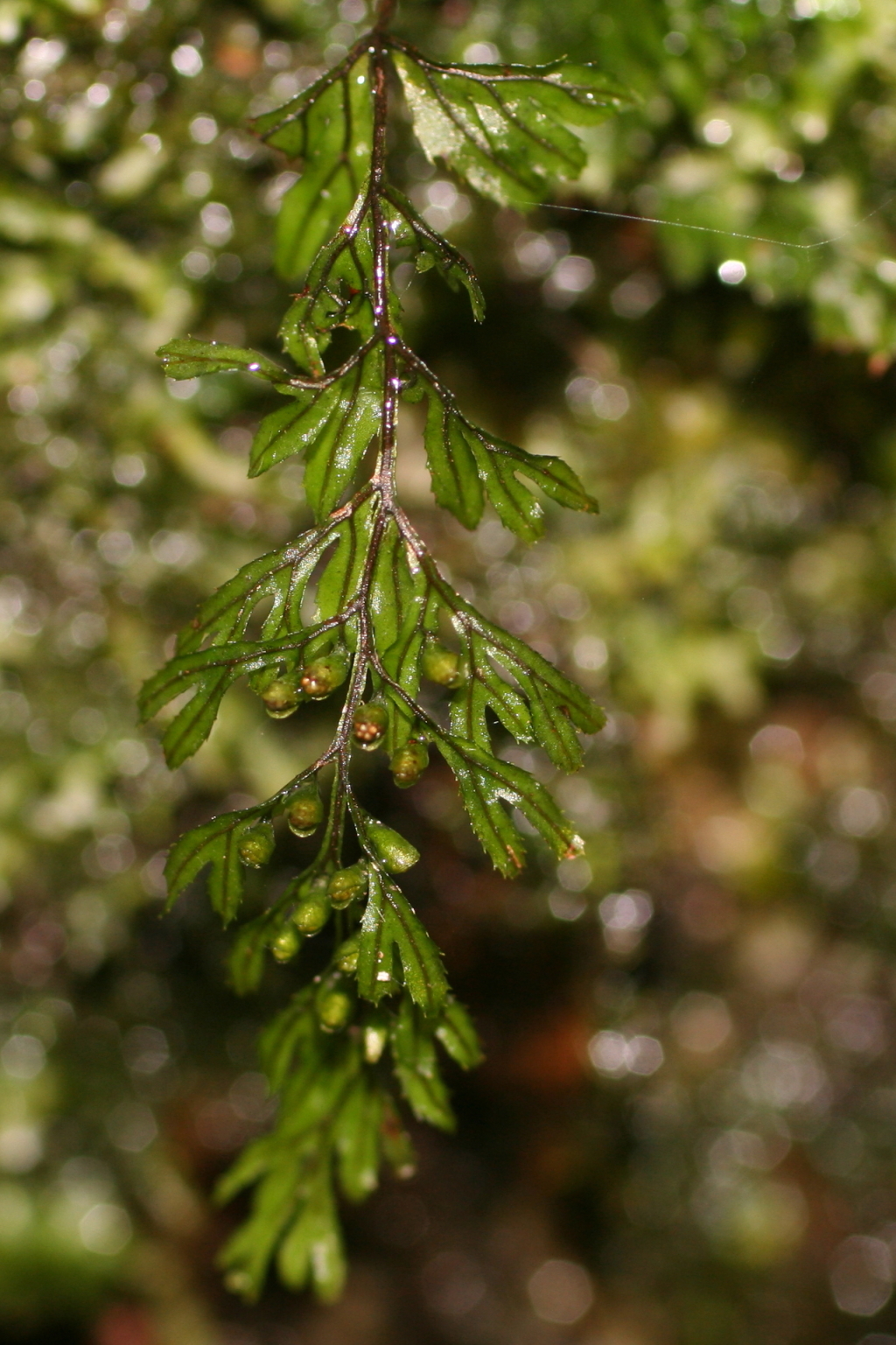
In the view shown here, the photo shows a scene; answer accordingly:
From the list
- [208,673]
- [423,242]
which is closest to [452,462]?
[423,242]

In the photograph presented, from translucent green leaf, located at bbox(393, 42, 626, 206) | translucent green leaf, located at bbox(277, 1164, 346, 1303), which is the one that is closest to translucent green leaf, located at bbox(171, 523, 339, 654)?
translucent green leaf, located at bbox(393, 42, 626, 206)

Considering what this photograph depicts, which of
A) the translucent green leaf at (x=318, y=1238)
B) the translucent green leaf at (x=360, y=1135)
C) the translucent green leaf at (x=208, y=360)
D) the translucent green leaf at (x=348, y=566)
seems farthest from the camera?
the translucent green leaf at (x=318, y=1238)

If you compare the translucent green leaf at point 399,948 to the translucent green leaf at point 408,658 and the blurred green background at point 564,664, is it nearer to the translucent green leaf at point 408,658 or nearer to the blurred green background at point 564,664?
the translucent green leaf at point 408,658

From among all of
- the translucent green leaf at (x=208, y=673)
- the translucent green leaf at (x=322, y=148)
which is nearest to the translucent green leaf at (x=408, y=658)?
the translucent green leaf at (x=208, y=673)

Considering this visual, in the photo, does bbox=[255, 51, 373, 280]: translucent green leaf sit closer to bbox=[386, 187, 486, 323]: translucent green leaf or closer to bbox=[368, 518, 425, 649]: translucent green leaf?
bbox=[386, 187, 486, 323]: translucent green leaf

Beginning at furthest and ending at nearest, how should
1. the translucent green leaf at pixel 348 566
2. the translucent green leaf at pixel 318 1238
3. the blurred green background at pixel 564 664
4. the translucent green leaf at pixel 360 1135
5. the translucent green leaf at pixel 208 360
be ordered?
the blurred green background at pixel 564 664
the translucent green leaf at pixel 318 1238
the translucent green leaf at pixel 360 1135
the translucent green leaf at pixel 348 566
the translucent green leaf at pixel 208 360

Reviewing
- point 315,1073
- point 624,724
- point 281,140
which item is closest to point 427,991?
point 315,1073

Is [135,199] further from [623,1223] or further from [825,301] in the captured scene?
[623,1223]
